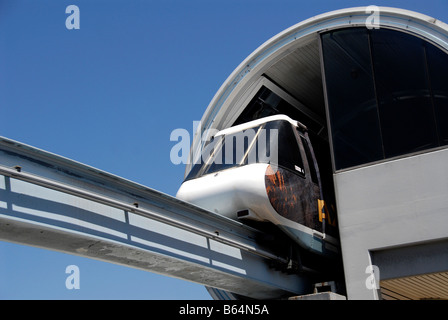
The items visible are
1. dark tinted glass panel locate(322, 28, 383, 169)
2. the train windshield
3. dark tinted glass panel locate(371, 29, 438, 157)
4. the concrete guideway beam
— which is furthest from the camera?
dark tinted glass panel locate(322, 28, 383, 169)

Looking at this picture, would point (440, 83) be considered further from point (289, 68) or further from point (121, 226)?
point (121, 226)

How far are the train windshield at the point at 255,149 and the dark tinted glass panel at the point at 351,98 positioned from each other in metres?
1.00

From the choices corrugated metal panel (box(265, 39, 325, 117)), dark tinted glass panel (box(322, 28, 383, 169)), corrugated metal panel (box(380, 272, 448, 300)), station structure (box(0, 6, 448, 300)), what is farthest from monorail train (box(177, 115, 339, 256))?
corrugated metal panel (box(265, 39, 325, 117))

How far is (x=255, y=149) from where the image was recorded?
10234 millimetres

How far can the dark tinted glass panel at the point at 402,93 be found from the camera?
10.4 metres

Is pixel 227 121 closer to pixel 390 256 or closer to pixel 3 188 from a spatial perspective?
pixel 390 256

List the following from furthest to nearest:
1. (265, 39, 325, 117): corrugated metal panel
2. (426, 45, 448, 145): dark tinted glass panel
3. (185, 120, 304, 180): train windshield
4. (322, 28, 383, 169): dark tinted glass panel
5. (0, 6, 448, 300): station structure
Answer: (265, 39, 325, 117): corrugated metal panel < (322, 28, 383, 169): dark tinted glass panel < (426, 45, 448, 145): dark tinted glass panel < (185, 120, 304, 180): train windshield < (0, 6, 448, 300): station structure

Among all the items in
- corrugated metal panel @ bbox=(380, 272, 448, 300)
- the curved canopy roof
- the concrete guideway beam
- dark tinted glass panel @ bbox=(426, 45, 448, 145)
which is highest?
the curved canopy roof

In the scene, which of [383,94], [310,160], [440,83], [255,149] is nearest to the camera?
[255,149]

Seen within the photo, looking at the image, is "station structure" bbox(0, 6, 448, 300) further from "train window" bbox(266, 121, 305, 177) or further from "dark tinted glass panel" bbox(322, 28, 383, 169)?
"train window" bbox(266, 121, 305, 177)

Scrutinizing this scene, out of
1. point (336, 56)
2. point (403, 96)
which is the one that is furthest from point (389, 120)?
point (336, 56)

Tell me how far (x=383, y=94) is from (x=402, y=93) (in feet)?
1.19

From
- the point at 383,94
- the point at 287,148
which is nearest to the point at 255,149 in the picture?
the point at 287,148

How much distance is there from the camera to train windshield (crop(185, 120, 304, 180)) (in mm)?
10117
